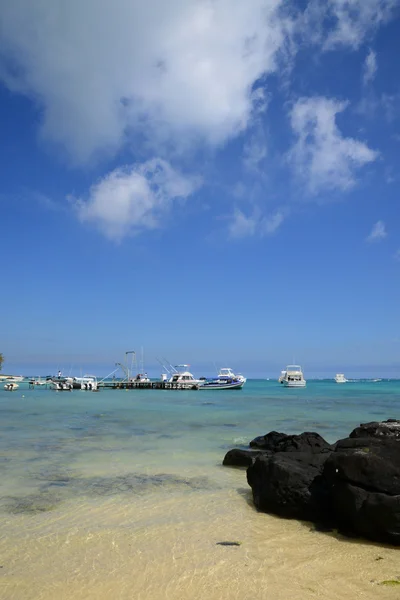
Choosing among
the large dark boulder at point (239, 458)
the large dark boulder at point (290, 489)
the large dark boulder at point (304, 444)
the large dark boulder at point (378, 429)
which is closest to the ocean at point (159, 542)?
the large dark boulder at point (290, 489)

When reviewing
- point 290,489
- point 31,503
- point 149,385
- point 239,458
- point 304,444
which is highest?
point 149,385

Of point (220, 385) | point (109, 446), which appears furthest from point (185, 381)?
point (109, 446)

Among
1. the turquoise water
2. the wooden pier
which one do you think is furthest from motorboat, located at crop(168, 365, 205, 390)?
the turquoise water

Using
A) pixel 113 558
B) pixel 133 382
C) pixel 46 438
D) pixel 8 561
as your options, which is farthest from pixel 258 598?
pixel 133 382

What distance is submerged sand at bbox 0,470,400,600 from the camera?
563 cm

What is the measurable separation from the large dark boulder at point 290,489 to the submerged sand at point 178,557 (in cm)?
26

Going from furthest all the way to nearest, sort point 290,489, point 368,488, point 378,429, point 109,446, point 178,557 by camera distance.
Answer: point 109,446
point 378,429
point 290,489
point 368,488
point 178,557

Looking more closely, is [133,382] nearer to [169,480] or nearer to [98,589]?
[169,480]

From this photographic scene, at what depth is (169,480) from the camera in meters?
11.9

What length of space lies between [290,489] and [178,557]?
2.75m

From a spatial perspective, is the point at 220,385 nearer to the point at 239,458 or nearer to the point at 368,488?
the point at 239,458

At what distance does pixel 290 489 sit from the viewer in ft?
28.3

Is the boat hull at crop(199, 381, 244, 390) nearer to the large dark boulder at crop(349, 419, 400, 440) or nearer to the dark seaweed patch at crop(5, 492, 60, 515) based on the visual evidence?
the large dark boulder at crop(349, 419, 400, 440)

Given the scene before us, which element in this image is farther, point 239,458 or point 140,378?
point 140,378
